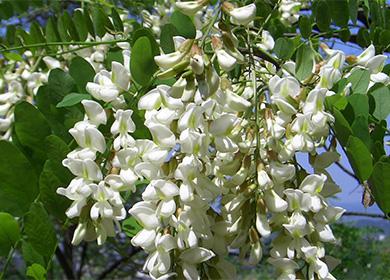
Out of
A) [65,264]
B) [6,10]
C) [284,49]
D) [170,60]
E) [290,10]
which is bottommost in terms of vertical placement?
[65,264]

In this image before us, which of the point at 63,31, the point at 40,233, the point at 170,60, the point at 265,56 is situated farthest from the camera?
the point at 63,31

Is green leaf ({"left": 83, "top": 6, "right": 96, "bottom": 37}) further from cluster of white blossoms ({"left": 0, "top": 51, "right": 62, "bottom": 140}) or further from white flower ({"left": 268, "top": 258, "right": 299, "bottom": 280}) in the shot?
white flower ({"left": 268, "top": 258, "right": 299, "bottom": 280})

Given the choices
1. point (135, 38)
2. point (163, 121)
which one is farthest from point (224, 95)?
point (135, 38)

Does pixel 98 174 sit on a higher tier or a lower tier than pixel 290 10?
higher

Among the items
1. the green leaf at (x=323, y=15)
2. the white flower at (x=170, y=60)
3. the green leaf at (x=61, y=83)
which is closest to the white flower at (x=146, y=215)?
the white flower at (x=170, y=60)

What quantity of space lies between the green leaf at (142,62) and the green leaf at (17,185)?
0.41ft

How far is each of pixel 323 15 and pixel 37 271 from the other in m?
0.46

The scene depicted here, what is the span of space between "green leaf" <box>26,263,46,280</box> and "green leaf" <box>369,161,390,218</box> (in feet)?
0.93

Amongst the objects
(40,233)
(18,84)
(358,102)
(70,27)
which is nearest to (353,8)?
(358,102)

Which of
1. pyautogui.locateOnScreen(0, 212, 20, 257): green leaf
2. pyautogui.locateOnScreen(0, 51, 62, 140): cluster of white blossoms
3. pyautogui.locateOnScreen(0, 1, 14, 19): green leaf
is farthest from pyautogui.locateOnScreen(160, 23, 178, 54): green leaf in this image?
pyautogui.locateOnScreen(0, 1, 14, 19): green leaf

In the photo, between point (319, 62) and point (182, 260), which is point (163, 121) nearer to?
point (182, 260)

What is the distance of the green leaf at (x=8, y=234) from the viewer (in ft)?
1.71

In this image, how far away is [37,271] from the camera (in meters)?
0.51

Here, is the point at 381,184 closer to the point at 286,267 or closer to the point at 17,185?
the point at 286,267
